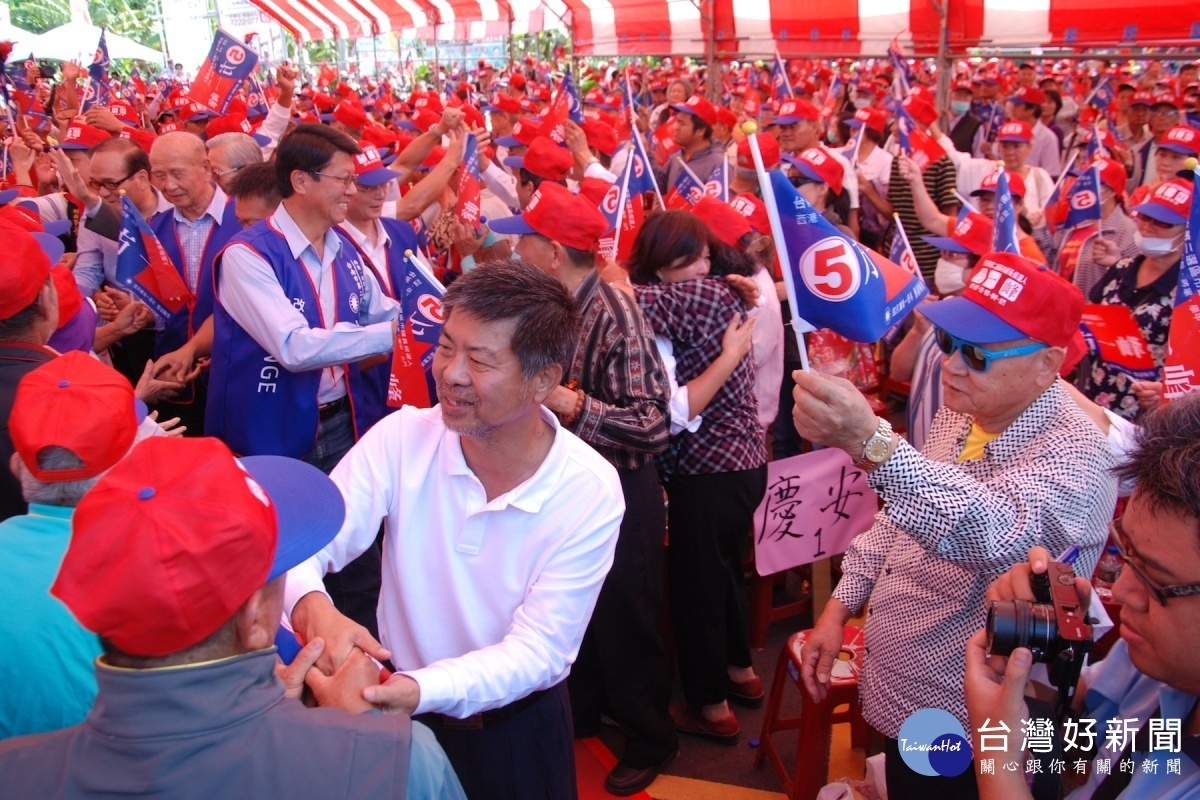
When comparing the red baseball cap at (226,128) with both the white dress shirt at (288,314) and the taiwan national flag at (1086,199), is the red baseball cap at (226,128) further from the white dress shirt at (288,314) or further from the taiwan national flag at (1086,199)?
the taiwan national flag at (1086,199)

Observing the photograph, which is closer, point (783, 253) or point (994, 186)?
point (783, 253)

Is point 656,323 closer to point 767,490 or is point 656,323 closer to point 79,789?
point 767,490

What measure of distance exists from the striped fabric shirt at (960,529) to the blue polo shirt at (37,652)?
1.57 m

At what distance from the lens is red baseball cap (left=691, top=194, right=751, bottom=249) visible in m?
3.97

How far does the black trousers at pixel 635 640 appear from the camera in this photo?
2.88 m

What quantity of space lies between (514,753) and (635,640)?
1.07 meters

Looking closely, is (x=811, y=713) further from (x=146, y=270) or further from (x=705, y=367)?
(x=146, y=270)

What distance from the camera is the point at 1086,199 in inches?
213

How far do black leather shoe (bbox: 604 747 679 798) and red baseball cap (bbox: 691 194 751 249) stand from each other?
2.17 metres

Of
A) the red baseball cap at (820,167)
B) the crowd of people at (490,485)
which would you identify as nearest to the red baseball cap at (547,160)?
the crowd of people at (490,485)

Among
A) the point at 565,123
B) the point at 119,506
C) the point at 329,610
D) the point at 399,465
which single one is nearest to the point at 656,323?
the point at 399,465

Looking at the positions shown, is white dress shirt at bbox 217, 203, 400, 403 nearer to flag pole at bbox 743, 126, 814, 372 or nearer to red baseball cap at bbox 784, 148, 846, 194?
flag pole at bbox 743, 126, 814, 372

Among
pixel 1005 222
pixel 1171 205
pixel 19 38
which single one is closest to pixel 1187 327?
pixel 1005 222

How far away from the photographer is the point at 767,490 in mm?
3322
